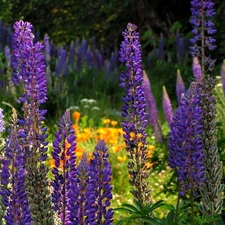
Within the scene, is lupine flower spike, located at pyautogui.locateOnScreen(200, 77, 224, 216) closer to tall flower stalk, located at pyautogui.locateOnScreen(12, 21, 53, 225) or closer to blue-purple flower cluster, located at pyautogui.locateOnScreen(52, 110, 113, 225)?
blue-purple flower cluster, located at pyautogui.locateOnScreen(52, 110, 113, 225)

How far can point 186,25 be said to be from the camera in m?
14.7

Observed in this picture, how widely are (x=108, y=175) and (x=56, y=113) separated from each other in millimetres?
7206

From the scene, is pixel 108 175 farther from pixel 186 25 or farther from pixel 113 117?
pixel 186 25

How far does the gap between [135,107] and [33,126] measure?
26.3 inches

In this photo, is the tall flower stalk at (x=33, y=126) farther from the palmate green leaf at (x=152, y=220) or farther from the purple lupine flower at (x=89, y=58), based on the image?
the purple lupine flower at (x=89, y=58)

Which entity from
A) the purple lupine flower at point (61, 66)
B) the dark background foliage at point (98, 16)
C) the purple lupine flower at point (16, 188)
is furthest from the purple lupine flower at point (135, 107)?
the dark background foliage at point (98, 16)

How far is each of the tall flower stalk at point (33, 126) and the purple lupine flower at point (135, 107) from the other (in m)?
0.53

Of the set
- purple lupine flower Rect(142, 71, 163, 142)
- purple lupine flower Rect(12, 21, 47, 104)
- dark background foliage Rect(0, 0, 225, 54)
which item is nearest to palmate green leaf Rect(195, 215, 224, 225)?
purple lupine flower Rect(12, 21, 47, 104)

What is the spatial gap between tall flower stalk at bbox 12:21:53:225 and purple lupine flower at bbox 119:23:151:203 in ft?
1.74

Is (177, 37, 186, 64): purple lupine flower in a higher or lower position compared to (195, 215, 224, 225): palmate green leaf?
higher

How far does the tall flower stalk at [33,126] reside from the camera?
2211 mm

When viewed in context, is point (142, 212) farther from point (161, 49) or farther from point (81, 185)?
point (161, 49)

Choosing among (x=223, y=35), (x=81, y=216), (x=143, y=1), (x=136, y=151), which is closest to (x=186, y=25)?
(x=143, y=1)

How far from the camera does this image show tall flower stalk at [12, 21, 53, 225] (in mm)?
2211
